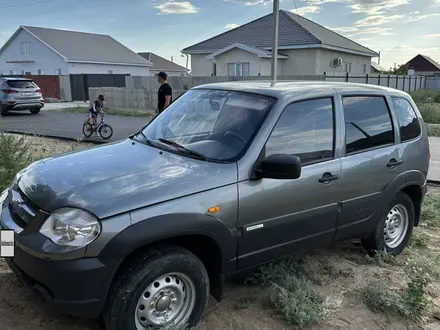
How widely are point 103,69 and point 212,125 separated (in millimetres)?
42911

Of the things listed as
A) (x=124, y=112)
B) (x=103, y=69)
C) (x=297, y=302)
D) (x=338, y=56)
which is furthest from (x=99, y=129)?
(x=103, y=69)

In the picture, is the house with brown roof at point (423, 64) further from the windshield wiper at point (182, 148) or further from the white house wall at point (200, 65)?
the windshield wiper at point (182, 148)

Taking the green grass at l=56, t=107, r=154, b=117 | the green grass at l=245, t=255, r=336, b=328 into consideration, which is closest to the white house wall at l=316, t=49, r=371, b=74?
the green grass at l=56, t=107, r=154, b=117

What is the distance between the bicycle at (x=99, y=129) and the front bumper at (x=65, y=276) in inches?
415

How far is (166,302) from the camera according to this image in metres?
2.88

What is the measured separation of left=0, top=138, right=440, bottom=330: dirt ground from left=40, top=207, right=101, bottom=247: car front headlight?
623mm

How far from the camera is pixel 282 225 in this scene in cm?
338

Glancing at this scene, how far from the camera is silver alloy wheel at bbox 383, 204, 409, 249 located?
4508mm

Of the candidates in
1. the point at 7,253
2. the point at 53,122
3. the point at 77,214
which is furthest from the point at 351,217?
the point at 53,122

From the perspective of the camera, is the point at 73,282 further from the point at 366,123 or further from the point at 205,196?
the point at 366,123

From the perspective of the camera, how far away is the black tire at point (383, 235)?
14.2 ft

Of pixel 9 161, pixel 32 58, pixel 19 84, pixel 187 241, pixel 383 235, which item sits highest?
pixel 32 58

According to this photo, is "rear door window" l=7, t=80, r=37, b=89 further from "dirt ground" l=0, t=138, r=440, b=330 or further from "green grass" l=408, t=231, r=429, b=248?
"green grass" l=408, t=231, r=429, b=248

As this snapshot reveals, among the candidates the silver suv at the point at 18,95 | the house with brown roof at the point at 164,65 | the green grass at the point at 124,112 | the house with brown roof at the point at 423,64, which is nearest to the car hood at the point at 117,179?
the green grass at the point at 124,112
